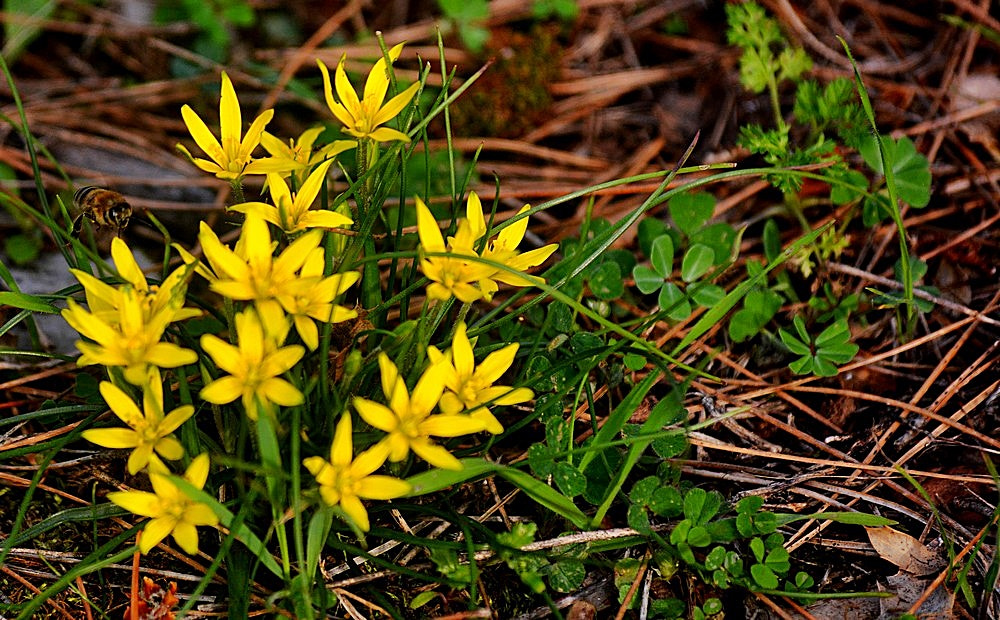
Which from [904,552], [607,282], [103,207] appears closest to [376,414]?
[103,207]

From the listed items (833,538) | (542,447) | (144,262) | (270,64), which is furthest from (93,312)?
(270,64)

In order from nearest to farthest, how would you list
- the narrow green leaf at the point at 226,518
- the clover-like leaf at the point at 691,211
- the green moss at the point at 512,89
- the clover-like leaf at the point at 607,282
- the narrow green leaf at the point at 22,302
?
the narrow green leaf at the point at 226,518 → the narrow green leaf at the point at 22,302 → the clover-like leaf at the point at 607,282 → the clover-like leaf at the point at 691,211 → the green moss at the point at 512,89

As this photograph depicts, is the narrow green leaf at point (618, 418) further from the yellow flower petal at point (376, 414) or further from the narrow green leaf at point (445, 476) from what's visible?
the yellow flower petal at point (376, 414)

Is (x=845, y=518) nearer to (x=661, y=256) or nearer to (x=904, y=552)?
(x=904, y=552)

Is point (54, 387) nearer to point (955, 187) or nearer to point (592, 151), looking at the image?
point (592, 151)

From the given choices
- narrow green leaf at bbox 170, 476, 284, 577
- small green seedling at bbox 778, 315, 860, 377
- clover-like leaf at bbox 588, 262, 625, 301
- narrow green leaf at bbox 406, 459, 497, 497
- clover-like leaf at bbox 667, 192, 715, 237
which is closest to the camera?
narrow green leaf at bbox 170, 476, 284, 577

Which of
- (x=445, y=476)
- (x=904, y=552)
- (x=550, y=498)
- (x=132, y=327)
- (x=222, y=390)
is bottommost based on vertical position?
(x=904, y=552)

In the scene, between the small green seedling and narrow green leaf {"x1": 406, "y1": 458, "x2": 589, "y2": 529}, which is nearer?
narrow green leaf {"x1": 406, "y1": 458, "x2": 589, "y2": 529}

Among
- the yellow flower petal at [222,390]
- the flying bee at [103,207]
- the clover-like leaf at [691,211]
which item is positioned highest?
the flying bee at [103,207]

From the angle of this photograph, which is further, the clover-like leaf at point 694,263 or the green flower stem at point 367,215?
the clover-like leaf at point 694,263

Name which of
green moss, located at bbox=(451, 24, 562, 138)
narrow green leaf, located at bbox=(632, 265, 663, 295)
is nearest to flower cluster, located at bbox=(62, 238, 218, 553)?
narrow green leaf, located at bbox=(632, 265, 663, 295)

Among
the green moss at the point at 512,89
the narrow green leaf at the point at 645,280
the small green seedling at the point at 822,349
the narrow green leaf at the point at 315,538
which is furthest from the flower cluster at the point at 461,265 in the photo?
the green moss at the point at 512,89

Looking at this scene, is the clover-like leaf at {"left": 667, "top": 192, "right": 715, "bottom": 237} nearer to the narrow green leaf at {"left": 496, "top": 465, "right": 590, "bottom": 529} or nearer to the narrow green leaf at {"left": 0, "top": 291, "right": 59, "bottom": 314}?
the narrow green leaf at {"left": 496, "top": 465, "right": 590, "bottom": 529}

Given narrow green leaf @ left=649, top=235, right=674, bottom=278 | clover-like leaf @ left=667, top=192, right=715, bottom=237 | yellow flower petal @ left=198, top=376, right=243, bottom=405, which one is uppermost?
yellow flower petal @ left=198, top=376, right=243, bottom=405
